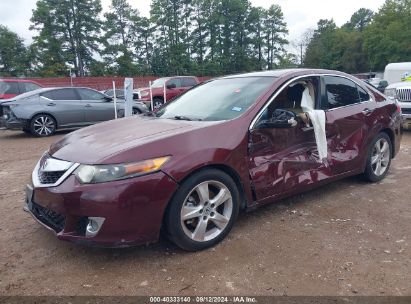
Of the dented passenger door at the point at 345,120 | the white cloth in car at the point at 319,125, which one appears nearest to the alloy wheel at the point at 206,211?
the white cloth in car at the point at 319,125

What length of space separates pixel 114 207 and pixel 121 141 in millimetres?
636

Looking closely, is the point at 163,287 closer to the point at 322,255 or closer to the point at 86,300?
the point at 86,300

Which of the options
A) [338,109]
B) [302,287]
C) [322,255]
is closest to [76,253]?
Answer: [302,287]

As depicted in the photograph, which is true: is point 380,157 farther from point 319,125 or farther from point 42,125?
point 42,125

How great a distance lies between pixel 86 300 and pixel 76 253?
73 cm

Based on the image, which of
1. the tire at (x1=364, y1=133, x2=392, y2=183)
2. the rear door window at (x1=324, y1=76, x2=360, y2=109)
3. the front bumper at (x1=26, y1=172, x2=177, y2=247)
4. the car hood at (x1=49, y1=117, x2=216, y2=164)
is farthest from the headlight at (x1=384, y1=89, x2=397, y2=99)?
the front bumper at (x1=26, y1=172, x2=177, y2=247)

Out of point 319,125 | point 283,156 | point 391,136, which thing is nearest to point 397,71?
point 391,136

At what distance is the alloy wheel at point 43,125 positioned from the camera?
10.3 meters

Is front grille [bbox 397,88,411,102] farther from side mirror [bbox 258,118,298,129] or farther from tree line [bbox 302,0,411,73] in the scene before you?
tree line [bbox 302,0,411,73]

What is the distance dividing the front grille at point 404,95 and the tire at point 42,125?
8.96m

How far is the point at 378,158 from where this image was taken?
5.09m

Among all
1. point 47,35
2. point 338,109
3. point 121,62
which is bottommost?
point 338,109

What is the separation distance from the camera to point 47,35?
50.4 meters

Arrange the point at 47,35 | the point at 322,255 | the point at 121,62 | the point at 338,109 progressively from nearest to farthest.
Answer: the point at 322,255 < the point at 338,109 < the point at 47,35 < the point at 121,62
